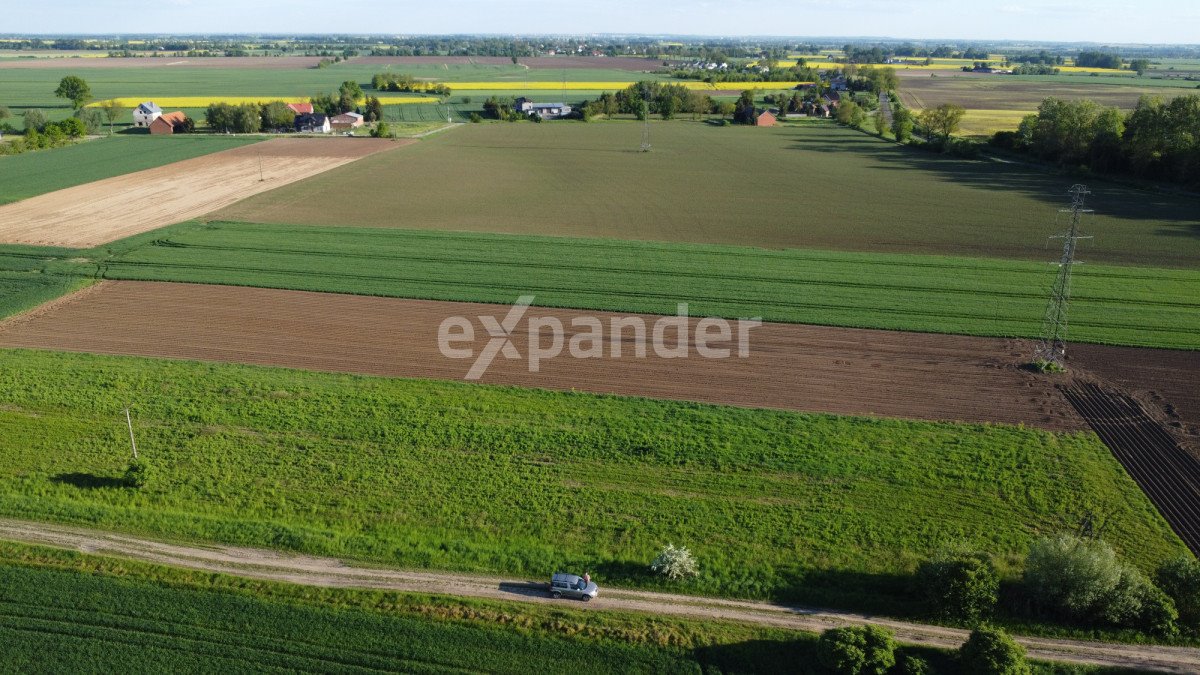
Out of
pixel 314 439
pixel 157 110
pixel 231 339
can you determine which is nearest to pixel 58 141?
pixel 157 110

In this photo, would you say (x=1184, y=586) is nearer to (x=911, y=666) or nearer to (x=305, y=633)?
(x=911, y=666)

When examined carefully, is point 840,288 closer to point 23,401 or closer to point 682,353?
point 682,353

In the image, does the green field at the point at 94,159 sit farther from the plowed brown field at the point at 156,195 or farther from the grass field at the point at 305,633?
the grass field at the point at 305,633

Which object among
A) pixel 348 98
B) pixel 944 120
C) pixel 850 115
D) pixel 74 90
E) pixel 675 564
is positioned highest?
pixel 74 90

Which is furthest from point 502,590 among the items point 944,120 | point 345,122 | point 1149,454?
point 345,122

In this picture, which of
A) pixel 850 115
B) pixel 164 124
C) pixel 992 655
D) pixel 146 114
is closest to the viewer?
pixel 992 655

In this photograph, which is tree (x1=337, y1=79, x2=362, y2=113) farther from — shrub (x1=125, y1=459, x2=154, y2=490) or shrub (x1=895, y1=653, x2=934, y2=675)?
shrub (x1=895, y1=653, x2=934, y2=675)

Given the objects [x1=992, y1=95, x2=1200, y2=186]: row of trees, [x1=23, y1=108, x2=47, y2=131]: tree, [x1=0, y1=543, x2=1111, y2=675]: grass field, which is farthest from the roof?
[x1=992, y1=95, x2=1200, y2=186]: row of trees
